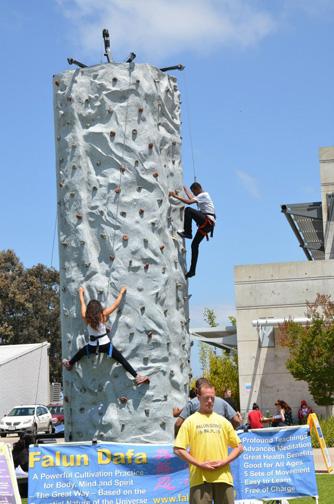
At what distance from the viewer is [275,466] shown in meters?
11.0

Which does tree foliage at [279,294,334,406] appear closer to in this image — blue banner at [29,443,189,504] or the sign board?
blue banner at [29,443,189,504]

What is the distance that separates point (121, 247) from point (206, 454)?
384 cm

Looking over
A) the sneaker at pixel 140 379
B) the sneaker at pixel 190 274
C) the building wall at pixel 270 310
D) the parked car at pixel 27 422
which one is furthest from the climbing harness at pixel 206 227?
the parked car at pixel 27 422

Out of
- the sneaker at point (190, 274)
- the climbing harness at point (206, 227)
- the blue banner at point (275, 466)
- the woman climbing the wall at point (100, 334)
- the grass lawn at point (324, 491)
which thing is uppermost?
the climbing harness at point (206, 227)

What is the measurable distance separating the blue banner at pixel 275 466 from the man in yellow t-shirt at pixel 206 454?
2.37 metres

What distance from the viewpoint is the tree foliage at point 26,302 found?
69938mm

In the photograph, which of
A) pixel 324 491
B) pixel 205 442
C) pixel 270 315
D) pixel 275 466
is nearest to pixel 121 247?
pixel 275 466

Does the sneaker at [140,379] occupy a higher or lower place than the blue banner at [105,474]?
higher

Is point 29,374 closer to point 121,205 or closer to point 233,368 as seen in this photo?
point 233,368

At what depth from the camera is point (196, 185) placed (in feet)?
40.6

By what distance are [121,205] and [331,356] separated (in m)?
19.7

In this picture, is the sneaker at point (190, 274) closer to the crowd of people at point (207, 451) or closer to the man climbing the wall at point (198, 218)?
the man climbing the wall at point (198, 218)

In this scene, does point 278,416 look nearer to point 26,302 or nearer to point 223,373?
point 223,373

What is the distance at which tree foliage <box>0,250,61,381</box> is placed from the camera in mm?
69938
